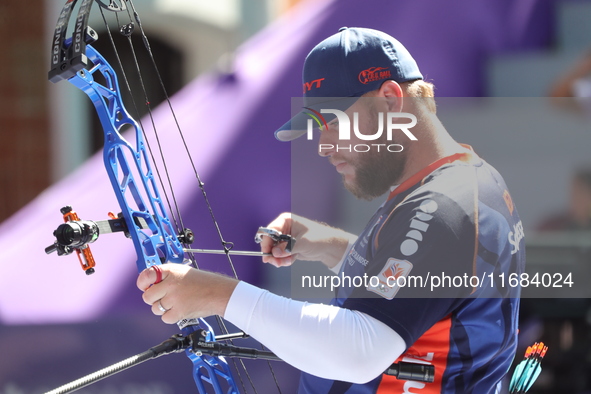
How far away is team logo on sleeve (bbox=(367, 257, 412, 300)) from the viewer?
1289 mm

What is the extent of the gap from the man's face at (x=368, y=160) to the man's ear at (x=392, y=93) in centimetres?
3

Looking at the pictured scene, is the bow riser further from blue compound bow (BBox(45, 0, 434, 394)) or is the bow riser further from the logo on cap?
the logo on cap

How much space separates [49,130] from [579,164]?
11.3ft

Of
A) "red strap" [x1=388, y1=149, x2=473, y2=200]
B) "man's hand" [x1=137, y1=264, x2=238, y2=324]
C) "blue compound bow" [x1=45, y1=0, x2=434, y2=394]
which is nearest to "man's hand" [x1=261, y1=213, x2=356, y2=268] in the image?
"blue compound bow" [x1=45, y1=0, x2=434, y2=394]

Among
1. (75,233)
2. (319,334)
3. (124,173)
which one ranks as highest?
(124,173)

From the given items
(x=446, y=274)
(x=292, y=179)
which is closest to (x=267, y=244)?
(x=292, y=179)

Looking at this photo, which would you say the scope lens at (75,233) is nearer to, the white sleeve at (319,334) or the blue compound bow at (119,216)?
the blue compound bow at (119,216)

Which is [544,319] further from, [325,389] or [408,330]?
[408,330]

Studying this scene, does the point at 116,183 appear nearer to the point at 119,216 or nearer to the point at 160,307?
the point at 119,216

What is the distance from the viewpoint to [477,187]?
141cm

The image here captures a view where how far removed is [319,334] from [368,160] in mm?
444

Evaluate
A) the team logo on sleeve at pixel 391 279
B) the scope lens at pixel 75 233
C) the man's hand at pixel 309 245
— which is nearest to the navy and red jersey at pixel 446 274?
the team logo on sleeve at pixel 391 279

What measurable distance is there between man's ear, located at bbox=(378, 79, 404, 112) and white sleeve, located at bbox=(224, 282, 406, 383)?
0.47 m

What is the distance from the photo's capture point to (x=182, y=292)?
1.34 m
